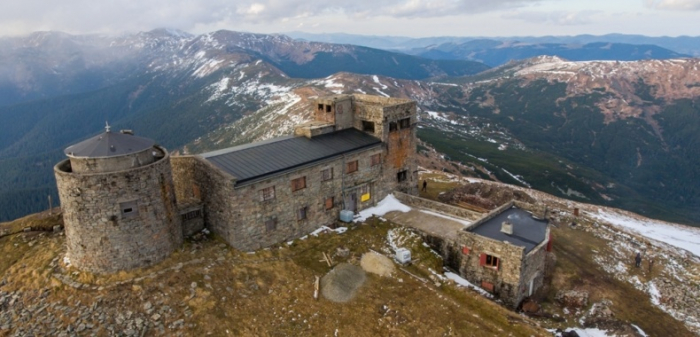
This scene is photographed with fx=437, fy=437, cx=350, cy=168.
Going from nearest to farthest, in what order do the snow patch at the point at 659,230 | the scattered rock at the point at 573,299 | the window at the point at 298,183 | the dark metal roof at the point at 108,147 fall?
1. the dark metal roof at the point at 108,147
2. the scattered rock at the point at 573,299
3. the window at the point at 298,183
4. the snow patch at the point at 659,230

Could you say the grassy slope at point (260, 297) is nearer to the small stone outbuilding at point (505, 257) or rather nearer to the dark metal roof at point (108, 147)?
the small stone outbuilding at point (505, 257)

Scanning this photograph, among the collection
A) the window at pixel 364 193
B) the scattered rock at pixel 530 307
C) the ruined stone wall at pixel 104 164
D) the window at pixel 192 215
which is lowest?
the scattered rock at pixel 530 307

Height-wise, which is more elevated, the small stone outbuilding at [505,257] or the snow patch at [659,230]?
the small stone outbuilding at [505,257]

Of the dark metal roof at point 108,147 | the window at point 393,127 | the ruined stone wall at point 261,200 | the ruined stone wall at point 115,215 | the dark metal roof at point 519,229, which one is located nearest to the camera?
the ruined stone wall at point 115,215

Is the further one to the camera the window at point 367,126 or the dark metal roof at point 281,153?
the window at point 367,126

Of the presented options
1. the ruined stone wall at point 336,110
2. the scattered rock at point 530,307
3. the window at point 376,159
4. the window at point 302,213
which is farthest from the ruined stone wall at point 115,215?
the scattered rock at point 530,307

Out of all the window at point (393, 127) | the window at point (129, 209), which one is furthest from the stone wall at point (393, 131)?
the window at point (129, 209)

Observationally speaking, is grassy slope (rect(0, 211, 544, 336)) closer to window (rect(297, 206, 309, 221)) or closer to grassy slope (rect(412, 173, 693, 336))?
window (rect(297, 206, 309, 221))

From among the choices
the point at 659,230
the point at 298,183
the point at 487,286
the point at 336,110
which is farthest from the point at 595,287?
the point at 659,230

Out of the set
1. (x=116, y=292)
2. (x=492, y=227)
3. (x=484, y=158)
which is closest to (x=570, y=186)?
(x=484, y=158)
